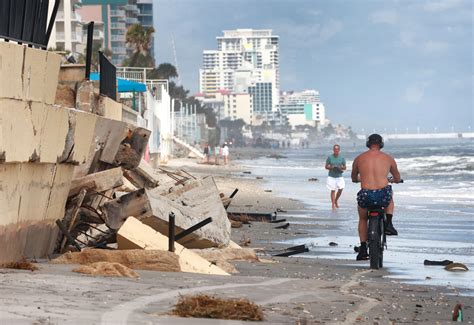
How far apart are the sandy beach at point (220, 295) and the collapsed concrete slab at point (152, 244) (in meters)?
Result: 0.64

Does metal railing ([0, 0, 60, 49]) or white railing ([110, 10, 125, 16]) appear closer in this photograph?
metal railing ([0, 0, 60, 49])

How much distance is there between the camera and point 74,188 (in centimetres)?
1317

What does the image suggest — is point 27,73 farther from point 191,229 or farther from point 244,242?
point 244,242

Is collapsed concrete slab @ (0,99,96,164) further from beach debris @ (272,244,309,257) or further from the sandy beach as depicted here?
beach debris @ (272,244,309,257)

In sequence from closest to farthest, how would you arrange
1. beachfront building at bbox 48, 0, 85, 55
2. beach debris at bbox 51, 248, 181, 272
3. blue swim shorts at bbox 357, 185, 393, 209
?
1. beach debris at bbox 51, 248, 181, 272
2. blue swim shorts at bbox 357, 185, 393, 209
3. beachfront building at bbox 48, 0, 85, 55

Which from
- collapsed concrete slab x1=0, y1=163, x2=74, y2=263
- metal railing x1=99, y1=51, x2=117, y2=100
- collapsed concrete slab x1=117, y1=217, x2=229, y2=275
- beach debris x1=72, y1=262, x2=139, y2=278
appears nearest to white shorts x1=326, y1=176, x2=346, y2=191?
metal railing x1=99, y1=51, x2=117, y2=100

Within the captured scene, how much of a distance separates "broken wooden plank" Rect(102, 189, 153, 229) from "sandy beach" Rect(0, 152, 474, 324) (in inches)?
47.6

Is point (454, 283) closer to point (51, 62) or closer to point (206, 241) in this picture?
point (206, 241)

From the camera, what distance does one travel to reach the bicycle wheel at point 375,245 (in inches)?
533

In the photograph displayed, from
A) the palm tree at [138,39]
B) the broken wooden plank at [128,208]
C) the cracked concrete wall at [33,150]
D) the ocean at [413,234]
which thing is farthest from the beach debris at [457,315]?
the palm tree at [138,39]

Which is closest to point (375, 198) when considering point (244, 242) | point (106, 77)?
point (244, 242)

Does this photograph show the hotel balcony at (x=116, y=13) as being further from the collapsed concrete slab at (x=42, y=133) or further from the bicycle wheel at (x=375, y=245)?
the collapsed concrete slab at (x=42, y=133)

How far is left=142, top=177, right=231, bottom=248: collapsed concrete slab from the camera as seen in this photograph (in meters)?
13.0

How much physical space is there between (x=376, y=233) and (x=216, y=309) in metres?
5.98
